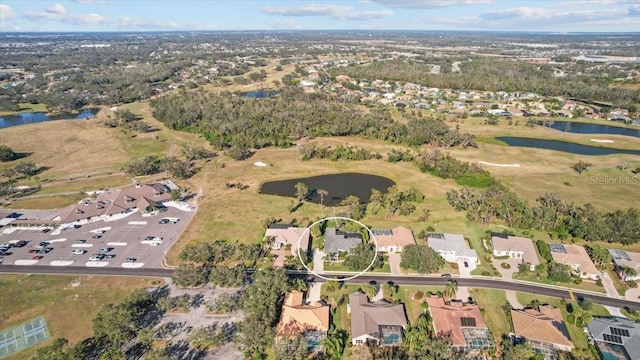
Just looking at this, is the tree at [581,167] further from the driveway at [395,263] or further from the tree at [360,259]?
the tree at [360,259]

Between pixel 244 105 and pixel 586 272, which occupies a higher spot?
pixel 244 105

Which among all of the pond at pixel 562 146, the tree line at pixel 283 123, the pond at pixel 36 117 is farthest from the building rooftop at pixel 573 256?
the pond at pixel 36 117

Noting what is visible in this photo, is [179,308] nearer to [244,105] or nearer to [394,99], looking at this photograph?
[244,105]

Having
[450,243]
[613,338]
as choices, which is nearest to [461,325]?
[613,338]

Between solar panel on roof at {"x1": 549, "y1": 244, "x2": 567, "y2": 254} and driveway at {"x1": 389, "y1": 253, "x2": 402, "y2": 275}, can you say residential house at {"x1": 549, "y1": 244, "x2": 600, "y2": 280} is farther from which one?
driveway at {"x1": 389, "y1": 253, "x2": 402, "y2": 275}

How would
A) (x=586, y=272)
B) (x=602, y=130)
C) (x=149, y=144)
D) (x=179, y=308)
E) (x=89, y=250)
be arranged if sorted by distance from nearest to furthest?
(x=179, y=308), (x=586, y=272), (x=89, y=250), (x=149, y=144), (x=602, y=130)

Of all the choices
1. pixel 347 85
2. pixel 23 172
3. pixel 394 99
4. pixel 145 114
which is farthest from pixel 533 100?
pixel 23 172

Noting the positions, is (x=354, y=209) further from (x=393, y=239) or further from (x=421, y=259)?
(x=421, y=259)
